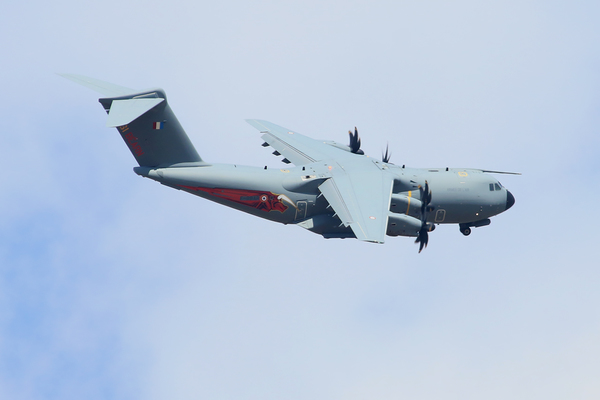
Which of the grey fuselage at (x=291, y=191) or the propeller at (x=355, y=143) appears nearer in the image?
the grey fuselage at (x=291, y=191)

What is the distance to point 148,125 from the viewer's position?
119ft

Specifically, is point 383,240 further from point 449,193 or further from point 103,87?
point 103,87

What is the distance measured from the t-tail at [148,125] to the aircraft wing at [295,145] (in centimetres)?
533

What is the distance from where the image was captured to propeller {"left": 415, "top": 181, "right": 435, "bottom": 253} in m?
36.2

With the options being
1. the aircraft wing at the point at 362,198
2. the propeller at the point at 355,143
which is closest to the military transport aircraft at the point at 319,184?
the aircraft wing at the point at 362,198

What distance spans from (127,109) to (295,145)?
1031 cm

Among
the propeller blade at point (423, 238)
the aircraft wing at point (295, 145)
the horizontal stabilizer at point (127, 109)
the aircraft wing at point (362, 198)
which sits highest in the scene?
the horizontal stabilizer at point (127, 109)

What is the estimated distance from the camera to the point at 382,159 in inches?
1629

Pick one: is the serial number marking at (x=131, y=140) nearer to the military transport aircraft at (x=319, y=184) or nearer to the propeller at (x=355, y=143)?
the military transport aircraft at (x=319, y=184)

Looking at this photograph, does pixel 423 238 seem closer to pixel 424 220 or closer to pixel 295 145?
pixel 424 220

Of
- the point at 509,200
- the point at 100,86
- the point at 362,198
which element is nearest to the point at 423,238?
the point at 362,198

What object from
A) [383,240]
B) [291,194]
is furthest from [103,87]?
[383,240]

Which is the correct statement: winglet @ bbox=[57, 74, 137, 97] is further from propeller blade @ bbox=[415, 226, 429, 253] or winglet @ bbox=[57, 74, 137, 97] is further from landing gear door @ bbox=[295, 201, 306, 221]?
propeller blade @ bbox=[415, 226, 429, 253]

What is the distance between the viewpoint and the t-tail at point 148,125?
114 feet
